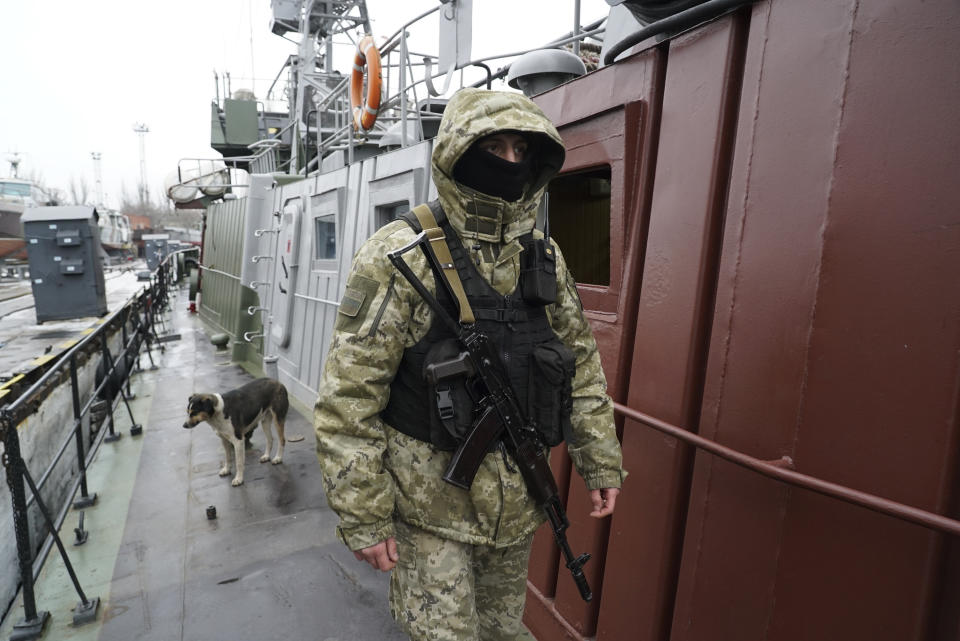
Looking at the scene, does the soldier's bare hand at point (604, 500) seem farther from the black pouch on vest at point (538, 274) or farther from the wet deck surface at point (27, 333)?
the wet deck surface at point (27, 333)

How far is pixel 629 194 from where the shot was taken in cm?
241

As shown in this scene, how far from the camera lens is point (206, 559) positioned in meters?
3.61

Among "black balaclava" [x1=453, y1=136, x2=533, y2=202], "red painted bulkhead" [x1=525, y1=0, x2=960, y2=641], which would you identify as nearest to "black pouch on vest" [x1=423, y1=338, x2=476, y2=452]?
"black balaclava" [x1=453, y1=136, x2=533, y2=202]

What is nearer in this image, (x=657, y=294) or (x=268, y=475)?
(x=657, y=294)

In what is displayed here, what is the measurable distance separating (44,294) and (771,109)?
577 inches

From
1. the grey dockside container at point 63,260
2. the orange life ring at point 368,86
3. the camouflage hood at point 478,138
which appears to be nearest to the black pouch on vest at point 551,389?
the camouflage hood at point 478,138

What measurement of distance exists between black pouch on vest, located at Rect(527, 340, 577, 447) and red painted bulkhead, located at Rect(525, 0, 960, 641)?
52 centimetres

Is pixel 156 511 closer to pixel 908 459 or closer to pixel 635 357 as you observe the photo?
pixel 635 357

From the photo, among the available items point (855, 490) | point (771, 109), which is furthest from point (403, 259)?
point (855, 490)

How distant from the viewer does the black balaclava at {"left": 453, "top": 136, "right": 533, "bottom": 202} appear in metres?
1.69

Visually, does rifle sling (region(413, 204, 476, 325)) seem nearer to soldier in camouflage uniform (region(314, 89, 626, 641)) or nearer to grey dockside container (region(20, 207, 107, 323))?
soldier in camouflage uniform (region(314, 89, 626, 641))

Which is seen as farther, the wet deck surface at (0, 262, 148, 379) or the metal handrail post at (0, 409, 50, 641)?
the wet deck surface at (0, 262, 148, 379)

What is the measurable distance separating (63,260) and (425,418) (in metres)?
13.6

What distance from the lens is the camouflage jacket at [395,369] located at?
160 cm
